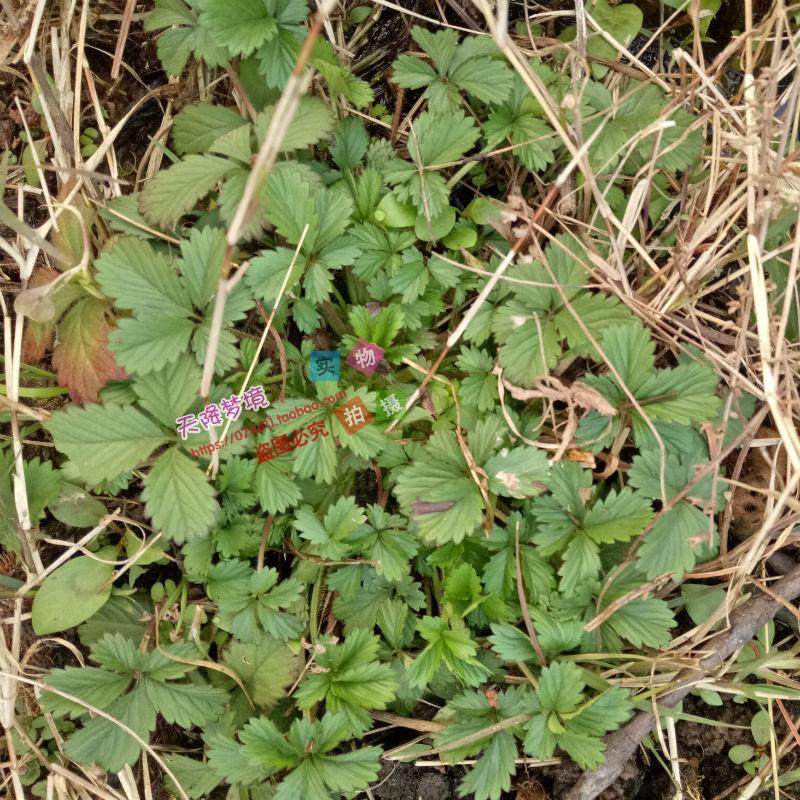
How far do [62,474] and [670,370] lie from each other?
1398 millimetres

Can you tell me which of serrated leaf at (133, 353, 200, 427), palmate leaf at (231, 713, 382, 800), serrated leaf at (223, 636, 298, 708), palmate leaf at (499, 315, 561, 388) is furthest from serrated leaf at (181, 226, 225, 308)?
palmate leaf at (231, 713, 382, 800)

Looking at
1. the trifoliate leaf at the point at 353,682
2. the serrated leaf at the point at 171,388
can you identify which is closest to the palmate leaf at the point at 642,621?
the trifoliate leaf at the point at 353,682

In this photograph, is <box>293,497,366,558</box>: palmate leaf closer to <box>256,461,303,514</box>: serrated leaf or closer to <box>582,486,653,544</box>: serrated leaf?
<box>256,461,303,514</box>: serrated leaf

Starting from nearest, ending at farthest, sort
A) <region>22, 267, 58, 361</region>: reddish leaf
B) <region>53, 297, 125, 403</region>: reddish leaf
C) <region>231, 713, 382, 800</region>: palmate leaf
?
<region>231, 713, 382, 800</region>: palmate leaf < <region>53, 297, 125, 403</region>: reddish leaf < <region>22, 267, 58, 361</region>: reddish leaf

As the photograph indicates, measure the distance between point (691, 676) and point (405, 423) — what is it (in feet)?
2.81

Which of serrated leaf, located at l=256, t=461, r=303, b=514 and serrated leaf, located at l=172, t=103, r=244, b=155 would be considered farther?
serrated leaf, located at l=172, t=103, r=244, b=155

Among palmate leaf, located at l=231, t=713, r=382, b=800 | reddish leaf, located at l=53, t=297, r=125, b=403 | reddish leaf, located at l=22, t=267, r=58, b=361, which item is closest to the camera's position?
palmate leaf, located at l=231, t=713, r=382, b=800

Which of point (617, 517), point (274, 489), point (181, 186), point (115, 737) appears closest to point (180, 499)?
point (274, 489)

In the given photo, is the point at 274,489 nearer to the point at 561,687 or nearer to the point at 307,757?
the point at 307,757

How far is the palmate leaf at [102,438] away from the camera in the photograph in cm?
149

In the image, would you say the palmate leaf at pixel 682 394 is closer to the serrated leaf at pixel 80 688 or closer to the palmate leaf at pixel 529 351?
the palmate leaf at pixel 529 351

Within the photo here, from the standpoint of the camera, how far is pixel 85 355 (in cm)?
158

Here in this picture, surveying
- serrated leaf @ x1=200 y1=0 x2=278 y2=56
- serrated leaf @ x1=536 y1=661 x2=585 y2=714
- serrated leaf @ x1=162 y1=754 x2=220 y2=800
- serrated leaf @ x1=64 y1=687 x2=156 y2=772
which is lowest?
serrated leaf @ x1=162 y1=754 x2=220 y2=800

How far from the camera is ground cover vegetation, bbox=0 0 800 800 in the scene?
1.51m
